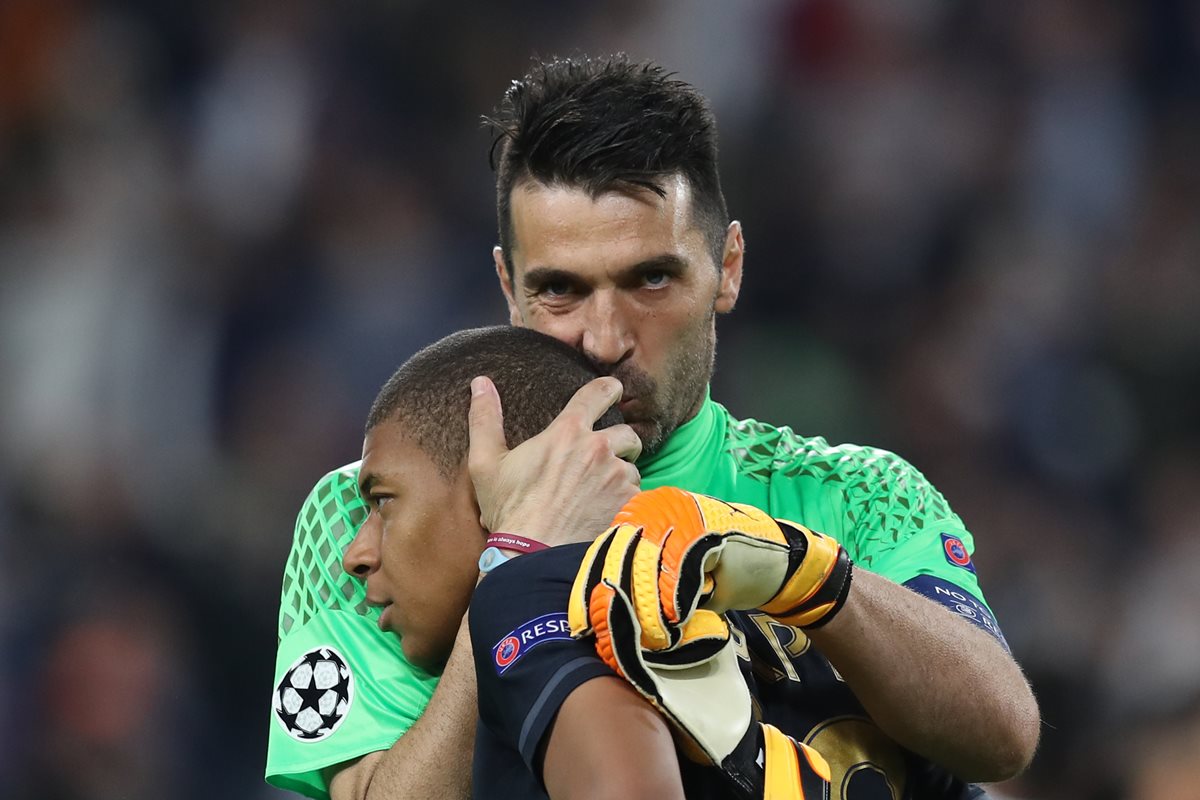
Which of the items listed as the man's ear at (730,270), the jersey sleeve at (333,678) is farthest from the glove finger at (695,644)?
the man's ear at (730,270)

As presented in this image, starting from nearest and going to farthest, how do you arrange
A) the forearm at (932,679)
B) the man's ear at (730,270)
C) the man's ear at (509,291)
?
the forearm at (932,679) → the man's ear at (509,291) → the man's ear at (730,270)

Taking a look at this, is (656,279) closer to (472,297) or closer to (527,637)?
(527,637)

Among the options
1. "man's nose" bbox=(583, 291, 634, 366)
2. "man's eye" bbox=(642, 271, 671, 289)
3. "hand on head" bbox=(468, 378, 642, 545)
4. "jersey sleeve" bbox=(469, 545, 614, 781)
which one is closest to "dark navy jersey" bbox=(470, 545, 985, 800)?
"jersey sleeve" bbox=(469, 545, 614, 781)

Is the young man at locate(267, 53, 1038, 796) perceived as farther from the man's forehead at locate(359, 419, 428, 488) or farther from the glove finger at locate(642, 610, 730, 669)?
the glove finger at locate(642, 610, 730, 669)

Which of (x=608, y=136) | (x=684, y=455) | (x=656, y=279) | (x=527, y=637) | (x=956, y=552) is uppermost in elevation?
(x=608, y=136)

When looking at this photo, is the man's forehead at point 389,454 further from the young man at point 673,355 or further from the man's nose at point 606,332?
the man's nose at point 606,332

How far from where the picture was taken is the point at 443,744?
2268mm

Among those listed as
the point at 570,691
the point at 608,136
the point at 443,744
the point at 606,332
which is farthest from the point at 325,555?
the point at 570,691

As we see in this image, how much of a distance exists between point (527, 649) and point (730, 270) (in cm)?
152

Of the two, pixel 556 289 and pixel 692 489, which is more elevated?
pixel 556 289

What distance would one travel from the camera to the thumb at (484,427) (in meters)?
2.17

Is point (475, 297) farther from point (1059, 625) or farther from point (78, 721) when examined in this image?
point (1059, 625)

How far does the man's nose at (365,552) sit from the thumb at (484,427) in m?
0.19

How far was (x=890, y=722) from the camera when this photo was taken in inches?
82.1
